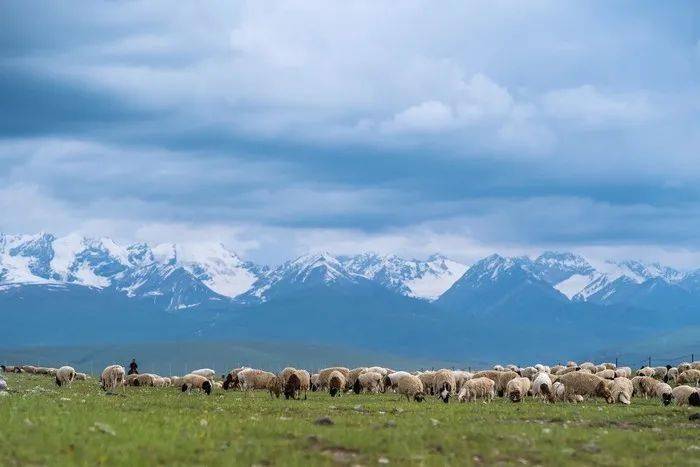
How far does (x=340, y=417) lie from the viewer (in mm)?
34125

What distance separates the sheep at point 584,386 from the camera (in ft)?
177

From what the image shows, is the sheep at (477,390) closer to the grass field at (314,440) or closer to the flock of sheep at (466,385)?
the flock of sheep at (466,385)

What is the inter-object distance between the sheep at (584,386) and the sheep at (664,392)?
3.27 m

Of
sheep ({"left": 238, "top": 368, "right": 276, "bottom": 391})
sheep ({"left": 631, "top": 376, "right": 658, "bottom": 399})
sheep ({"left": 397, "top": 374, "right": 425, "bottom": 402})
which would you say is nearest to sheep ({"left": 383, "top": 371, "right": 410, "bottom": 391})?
sheep ({"left": 397, "top": 374, "right": 425, "bottom": 402})

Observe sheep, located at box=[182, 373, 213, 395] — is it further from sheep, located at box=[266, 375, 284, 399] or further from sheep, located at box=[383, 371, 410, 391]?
sheep, located at box=[383, 371, 410, 391]

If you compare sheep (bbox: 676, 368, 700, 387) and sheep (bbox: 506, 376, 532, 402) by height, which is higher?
sheep (bbox: 676, 368, 700, 387)

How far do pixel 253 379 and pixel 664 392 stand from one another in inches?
1089

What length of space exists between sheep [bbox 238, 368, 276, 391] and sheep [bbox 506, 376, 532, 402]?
17819 millimetres

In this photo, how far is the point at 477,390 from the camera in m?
53.5

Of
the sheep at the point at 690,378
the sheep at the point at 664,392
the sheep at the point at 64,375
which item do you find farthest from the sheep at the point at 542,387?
the sheep at the point at 64,375

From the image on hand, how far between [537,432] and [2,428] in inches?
638

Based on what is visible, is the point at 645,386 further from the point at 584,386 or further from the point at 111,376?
the point at 111,376

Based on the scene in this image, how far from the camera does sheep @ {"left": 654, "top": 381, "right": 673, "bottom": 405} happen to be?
169ft

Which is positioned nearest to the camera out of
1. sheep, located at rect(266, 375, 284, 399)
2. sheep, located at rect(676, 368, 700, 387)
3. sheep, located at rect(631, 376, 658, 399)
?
sheep, located at rect(266, 375, 284, 399)
